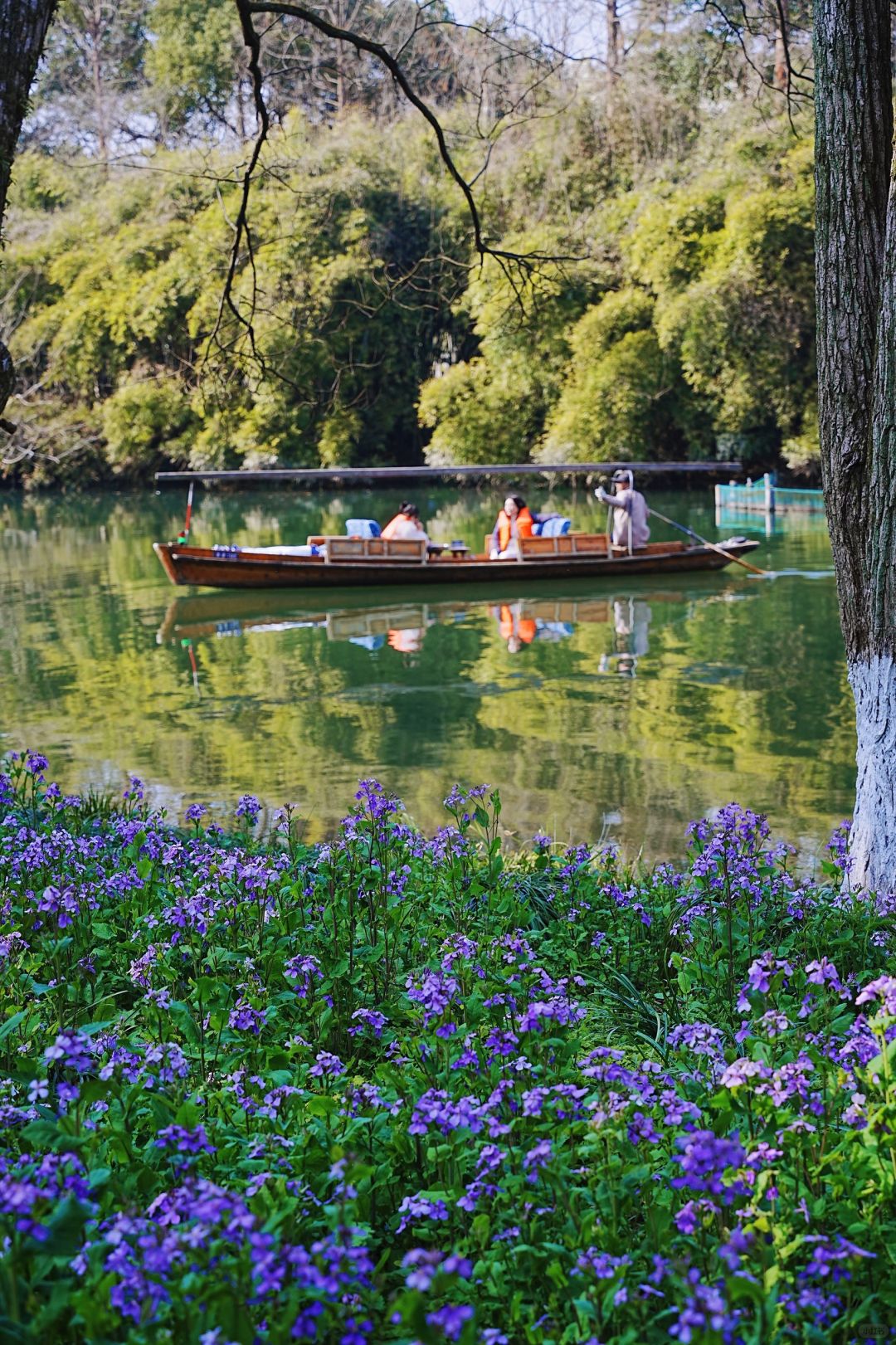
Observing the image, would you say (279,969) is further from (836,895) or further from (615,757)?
(615,757)

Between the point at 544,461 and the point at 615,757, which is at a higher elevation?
the point at 544,461

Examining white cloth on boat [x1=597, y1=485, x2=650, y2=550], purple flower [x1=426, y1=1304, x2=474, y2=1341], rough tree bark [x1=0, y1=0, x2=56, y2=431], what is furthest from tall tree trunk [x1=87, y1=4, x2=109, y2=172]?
purple flower [x1=426, y1=1304, x2=474, y2=1341]

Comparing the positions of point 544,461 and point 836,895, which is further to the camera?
point 544,461

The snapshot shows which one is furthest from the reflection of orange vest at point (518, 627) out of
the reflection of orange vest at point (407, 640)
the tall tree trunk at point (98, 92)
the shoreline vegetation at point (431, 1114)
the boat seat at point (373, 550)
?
the tall tree trunk at point (98, 92)

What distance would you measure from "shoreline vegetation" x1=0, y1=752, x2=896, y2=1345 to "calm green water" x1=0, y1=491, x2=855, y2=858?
312cm

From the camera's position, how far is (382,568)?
17250mm

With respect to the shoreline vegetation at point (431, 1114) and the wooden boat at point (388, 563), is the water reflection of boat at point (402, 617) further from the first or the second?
the shoreline vegetation at point (431, 1114)

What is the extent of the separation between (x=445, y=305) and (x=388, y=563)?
16.9m

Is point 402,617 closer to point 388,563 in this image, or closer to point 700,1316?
point 388,563

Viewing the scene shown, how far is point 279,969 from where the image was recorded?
346 centimetres

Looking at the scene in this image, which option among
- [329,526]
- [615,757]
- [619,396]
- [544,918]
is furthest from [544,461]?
[544,918]

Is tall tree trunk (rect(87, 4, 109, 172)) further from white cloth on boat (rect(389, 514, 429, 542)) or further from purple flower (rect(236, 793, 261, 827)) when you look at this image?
purple flower (rect(236, 793, 261, 827))

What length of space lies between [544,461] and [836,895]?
28.1m

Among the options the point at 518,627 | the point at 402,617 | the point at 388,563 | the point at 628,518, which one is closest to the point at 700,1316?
the point at 518,627
